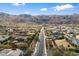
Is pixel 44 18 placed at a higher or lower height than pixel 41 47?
higher

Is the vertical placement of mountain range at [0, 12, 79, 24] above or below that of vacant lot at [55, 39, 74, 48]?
above

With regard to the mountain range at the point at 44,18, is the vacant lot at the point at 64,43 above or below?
below

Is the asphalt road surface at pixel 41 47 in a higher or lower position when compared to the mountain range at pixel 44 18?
lower

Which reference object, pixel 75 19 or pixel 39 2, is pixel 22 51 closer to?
pixel 39 2

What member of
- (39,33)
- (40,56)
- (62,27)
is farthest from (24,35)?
(62,27)

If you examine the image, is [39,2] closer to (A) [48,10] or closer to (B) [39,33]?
(A) [48,10]

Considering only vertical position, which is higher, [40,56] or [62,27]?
[62,27]

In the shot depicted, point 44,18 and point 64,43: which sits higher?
point 44,18

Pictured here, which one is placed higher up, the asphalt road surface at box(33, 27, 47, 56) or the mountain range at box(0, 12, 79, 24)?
the mountain range at box(0, 12, 79, 24)

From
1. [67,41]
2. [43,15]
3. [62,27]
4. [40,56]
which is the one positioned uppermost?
[43,15]

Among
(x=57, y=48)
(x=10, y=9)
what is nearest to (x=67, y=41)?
(x=57, y=48)
